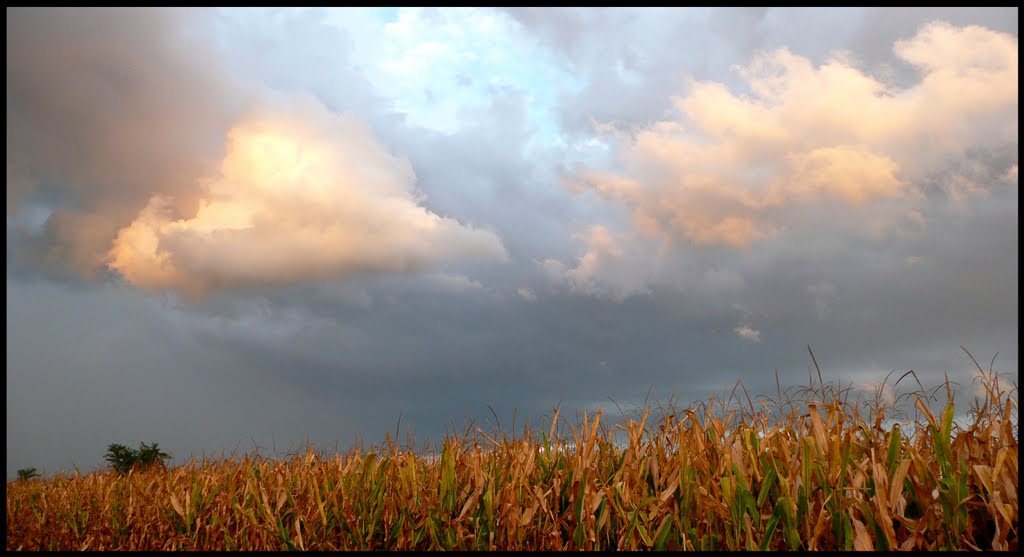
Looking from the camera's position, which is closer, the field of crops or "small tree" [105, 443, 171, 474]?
the field of crops

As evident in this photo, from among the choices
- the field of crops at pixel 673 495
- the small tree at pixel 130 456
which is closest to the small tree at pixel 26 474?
the small tree at pixel 130 456

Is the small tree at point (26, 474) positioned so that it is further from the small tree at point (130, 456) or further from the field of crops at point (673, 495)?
the field of crops at point (673, 495)

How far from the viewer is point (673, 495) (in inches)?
165

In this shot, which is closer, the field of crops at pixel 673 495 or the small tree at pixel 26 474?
the field of crops at pixel 673 495

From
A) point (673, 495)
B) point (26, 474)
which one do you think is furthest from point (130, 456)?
point (673, 495)

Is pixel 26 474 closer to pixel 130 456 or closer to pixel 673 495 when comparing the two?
pixel 130 456

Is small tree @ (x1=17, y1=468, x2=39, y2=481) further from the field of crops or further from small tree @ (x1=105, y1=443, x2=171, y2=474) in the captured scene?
the field of crops

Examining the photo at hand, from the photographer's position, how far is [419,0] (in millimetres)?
4512

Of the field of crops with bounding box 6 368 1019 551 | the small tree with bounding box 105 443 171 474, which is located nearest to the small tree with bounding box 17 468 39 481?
the small tree with bounding box 105 443 171 474

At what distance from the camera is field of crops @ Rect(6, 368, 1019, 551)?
11.4 ft

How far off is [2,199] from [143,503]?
383cm

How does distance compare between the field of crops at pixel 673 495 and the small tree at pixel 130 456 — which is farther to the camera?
the small tree at pixel 130 456

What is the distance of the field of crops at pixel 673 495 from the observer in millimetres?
3469

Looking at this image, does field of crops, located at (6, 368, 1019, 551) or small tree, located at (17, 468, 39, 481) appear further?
small tree, located at (17, 468, 39, 481)
